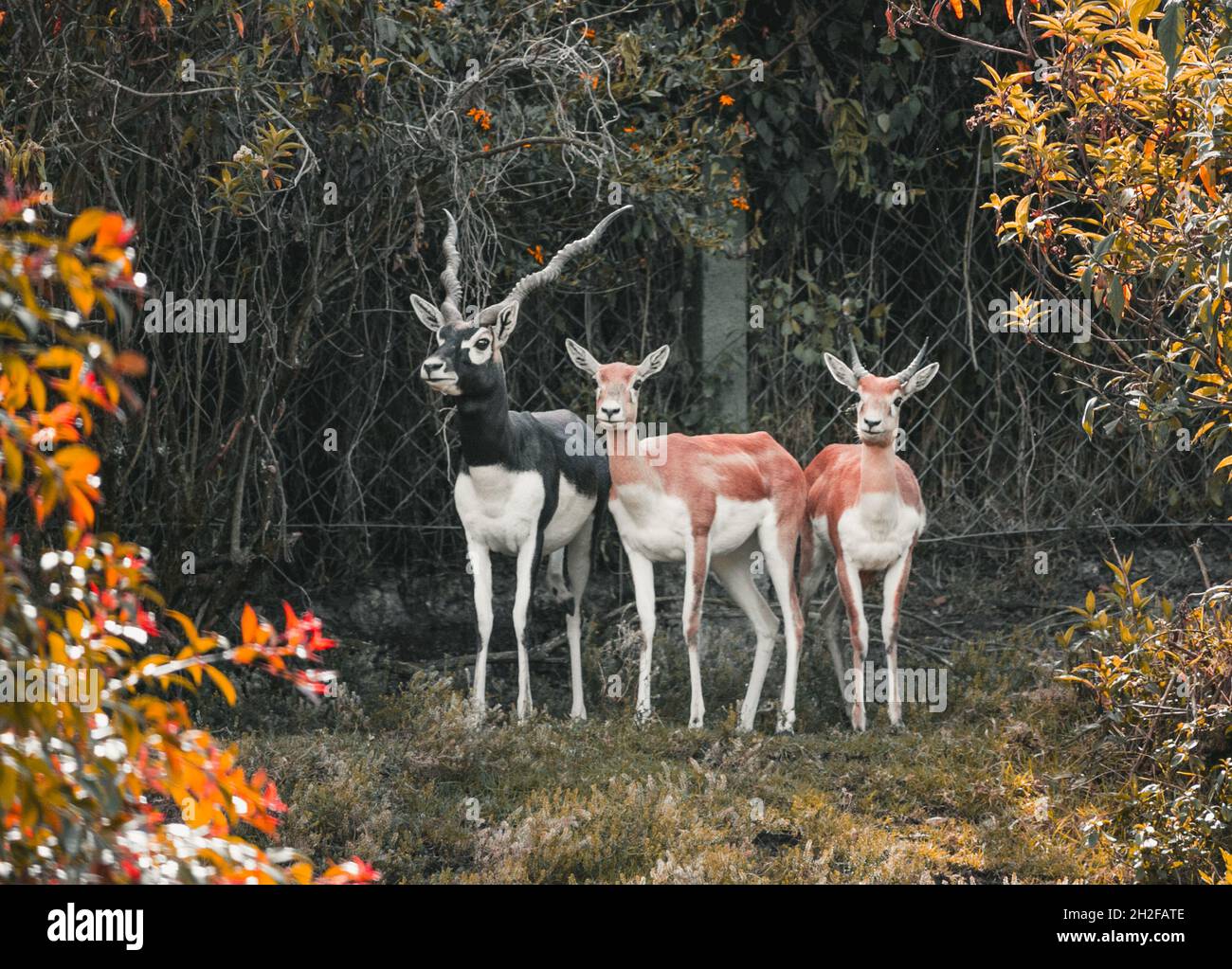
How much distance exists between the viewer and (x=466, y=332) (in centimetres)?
712

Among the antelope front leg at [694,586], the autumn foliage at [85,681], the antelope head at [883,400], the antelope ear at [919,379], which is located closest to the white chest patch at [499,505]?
the antelope front leg at [694,586]

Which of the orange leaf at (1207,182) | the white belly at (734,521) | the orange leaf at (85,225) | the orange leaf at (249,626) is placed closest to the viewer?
the orange leaf at (85,225)

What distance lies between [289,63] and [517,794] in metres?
3.64

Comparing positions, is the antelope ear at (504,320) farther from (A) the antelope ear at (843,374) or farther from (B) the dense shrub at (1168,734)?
(B) the dense shrub at (1168,734)

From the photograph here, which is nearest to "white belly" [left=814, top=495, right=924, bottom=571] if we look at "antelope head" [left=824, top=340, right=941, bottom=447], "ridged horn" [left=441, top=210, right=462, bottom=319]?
"antelope head" [left=824, top=340, right=941, bottom=447]

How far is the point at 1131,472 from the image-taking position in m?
9.77

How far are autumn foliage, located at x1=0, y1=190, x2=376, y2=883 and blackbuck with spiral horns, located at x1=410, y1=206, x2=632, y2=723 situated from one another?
4466mm

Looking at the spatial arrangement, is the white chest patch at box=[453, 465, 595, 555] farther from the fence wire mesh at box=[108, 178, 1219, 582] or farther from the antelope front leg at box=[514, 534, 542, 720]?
the fence wire mesh at box=[108, 178, 1219, 582]

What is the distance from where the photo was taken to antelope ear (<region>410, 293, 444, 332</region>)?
728cm

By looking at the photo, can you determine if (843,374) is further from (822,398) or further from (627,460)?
(822,398)

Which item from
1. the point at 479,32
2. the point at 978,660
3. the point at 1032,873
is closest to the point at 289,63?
the point at 479,32

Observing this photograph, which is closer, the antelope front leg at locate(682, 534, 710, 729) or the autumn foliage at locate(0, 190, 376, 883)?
the autumn foliage at locate(0, 190, 376, 883)

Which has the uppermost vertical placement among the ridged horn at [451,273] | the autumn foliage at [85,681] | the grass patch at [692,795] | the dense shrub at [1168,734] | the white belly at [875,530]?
the ridged horn at [451,273]

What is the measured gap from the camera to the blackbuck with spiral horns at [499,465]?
714 cm
